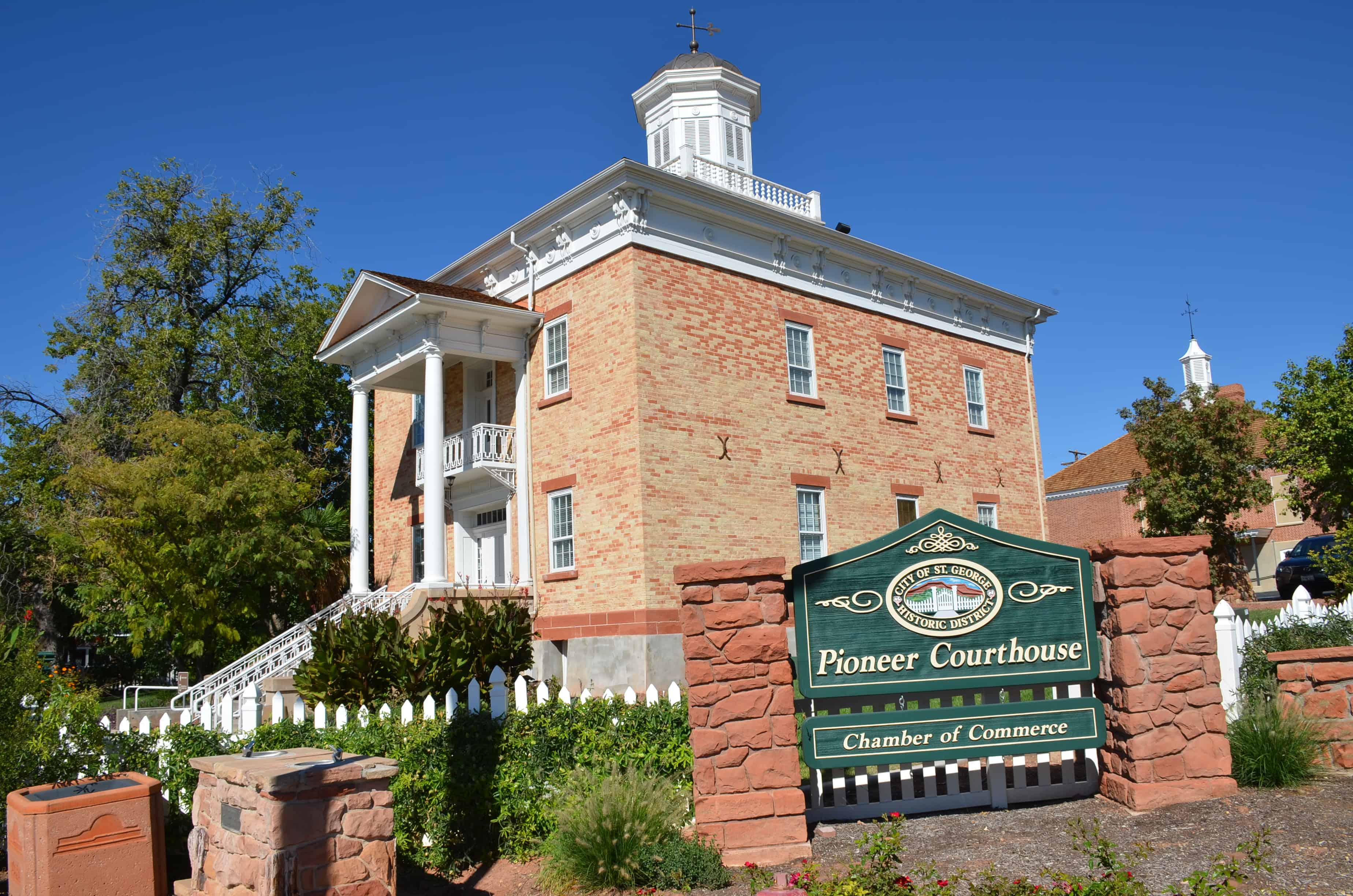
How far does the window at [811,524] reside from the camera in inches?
769

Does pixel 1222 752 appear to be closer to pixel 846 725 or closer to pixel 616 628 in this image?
pixel 846 725

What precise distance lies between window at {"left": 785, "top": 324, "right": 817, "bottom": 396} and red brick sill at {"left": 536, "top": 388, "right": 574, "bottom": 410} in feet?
15.0

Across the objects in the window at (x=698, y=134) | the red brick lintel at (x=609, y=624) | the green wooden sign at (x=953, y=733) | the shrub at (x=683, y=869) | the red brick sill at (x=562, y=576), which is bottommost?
the shrub at (x=683, y=869)

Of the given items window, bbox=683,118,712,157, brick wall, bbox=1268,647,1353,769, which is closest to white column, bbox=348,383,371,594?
window, bbox=683,118,712,157

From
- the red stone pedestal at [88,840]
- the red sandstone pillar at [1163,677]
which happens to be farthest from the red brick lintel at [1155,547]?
the red stone pedestal at [88,840]

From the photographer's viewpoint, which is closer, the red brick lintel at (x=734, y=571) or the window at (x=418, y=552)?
the red brick lintel at (x=734, y=571)

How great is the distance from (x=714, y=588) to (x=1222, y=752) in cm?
458

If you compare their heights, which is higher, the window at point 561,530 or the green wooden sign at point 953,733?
the window at point 561,530

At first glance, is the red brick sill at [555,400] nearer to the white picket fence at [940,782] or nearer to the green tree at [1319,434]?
the white picket fence at [940,782]

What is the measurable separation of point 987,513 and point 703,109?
12.0m

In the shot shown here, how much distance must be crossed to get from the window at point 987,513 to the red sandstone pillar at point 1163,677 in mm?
15658

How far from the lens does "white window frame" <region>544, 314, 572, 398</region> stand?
61.0 feet

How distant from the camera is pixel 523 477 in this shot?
19.0 metres

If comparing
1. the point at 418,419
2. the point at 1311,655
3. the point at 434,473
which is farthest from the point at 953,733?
the point at 418,419
